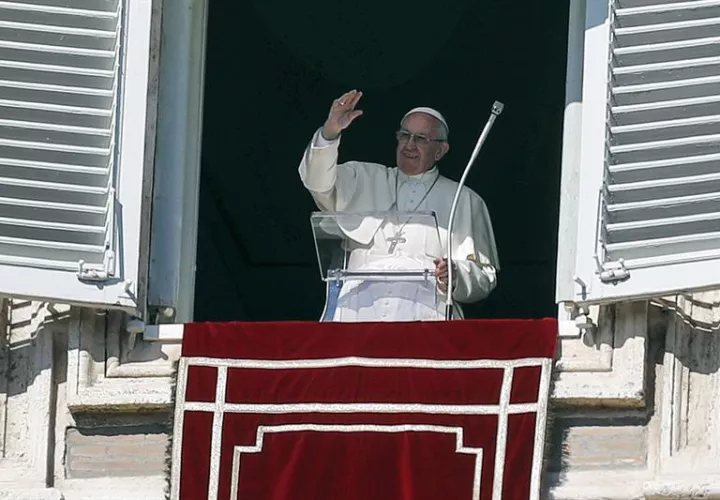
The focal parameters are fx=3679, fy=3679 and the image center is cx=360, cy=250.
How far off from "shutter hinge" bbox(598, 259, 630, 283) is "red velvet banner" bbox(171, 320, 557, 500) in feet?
0.60

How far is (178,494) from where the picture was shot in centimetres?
918

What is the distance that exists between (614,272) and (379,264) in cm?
102


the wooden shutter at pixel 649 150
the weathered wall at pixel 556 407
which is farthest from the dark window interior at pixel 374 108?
the weathered wall at pixel 556 407

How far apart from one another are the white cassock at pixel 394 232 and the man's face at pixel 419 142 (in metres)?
0.03

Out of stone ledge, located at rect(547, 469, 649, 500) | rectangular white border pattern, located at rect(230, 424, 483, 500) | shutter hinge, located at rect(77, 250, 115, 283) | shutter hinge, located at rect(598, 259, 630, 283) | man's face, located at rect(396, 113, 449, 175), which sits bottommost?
stone ledge, located at rect(547, 469, 649, 500)

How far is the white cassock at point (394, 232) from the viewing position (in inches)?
388

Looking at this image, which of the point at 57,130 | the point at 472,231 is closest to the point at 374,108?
the point at 472,231

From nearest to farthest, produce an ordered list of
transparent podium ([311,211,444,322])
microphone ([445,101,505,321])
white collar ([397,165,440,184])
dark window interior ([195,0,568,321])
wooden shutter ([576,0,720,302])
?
wooden shutter ([576,0,720,302]) → microphone ([445,101,505,321]) → transparent podium ([311,211,444,322]) → white collar ([397,165,440,184]) → dark window interior ([195,0,568,321])

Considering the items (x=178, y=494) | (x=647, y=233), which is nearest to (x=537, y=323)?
(x=647, y=233)

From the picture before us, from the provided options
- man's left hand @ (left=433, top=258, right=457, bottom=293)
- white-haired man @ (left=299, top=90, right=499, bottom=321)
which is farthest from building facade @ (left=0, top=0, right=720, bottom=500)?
white-haired man @ (left=299, top=90, right=499, bottom=321)

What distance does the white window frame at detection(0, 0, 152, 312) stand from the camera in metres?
9.29

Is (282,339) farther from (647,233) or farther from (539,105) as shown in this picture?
(539,105)

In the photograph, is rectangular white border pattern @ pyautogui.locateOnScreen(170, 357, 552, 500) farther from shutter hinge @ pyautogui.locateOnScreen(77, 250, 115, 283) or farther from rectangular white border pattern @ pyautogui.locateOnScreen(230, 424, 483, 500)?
shutter hinge @ pyautogui.locateOnScreen(77, 250, 115, 283)

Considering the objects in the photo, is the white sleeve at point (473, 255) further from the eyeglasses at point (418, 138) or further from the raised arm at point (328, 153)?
the raised arm at point (328, 153)
